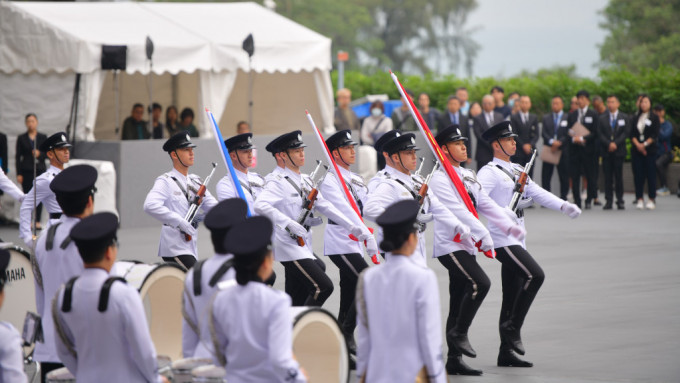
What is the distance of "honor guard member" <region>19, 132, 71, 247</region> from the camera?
1024 cm

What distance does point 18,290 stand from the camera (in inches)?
356

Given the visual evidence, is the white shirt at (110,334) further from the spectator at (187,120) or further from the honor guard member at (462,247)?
the spectator at (187,120)

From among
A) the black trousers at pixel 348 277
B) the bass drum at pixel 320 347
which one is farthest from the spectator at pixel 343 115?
the bass drum at pixel 320 347

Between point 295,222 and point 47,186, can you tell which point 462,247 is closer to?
point 295,222

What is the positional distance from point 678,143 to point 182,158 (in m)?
15.6

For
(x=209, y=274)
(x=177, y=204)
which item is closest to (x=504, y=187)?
(x=177, y=204)

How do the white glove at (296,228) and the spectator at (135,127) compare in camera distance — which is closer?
the white glove at (296,228)

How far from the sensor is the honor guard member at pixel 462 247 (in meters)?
8.81

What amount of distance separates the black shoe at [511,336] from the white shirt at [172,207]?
108 inches

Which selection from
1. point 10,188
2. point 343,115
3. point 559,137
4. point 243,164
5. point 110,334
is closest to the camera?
point 110,334

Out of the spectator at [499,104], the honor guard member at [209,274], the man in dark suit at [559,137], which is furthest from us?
the spectator at [499,104]

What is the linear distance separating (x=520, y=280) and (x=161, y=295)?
2974mm

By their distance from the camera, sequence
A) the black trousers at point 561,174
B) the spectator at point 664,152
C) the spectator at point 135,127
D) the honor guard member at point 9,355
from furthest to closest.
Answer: the spectator at point 664,152 < the black trousers at point 561,174 < the spectator at point 135,127 < the honor guard member at point 9,355

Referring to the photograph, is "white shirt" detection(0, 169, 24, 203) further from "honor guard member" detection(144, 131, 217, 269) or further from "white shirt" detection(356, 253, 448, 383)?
"white shirt" detection(356, 253, 448, 383)
